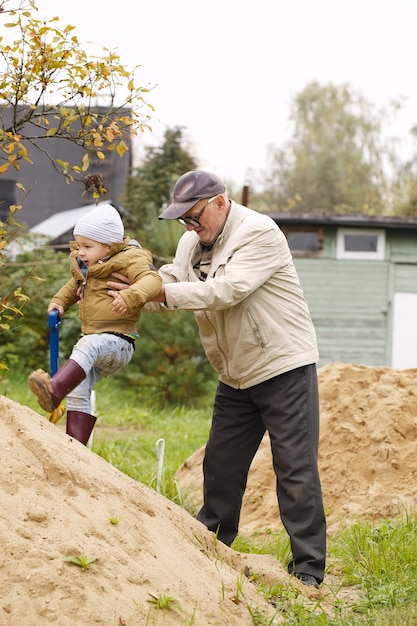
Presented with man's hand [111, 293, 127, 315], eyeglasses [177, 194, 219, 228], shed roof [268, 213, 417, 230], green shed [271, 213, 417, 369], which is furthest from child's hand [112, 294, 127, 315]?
green shed [271, 213, 417, 369]

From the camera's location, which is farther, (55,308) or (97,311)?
(55,308)

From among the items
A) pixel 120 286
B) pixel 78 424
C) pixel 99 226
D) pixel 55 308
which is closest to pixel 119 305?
pixel 120 286

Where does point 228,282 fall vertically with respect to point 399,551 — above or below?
→ above

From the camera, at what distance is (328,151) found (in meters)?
52.8

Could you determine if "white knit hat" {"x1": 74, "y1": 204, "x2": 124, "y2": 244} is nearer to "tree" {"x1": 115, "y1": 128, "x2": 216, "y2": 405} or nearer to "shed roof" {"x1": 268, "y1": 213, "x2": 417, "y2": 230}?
"tree" {"x1": 115, "y1": 128, "x2": 216, "y2": 405}

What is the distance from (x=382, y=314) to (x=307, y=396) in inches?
610

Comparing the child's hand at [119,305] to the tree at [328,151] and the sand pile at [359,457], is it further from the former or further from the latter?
the tree at [328,151]

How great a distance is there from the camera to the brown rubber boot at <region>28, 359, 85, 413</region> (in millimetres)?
4516

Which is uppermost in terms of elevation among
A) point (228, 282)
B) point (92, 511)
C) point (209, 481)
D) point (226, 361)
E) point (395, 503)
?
point (228, 282)

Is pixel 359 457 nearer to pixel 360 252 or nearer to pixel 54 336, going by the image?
pixel 54 336

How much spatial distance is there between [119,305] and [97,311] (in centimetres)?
35

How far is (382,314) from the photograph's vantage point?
2012 centimetres

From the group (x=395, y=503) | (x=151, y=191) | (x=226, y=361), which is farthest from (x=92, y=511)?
(x=151, y=191)

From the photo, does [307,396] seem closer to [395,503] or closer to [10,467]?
[10,467]
